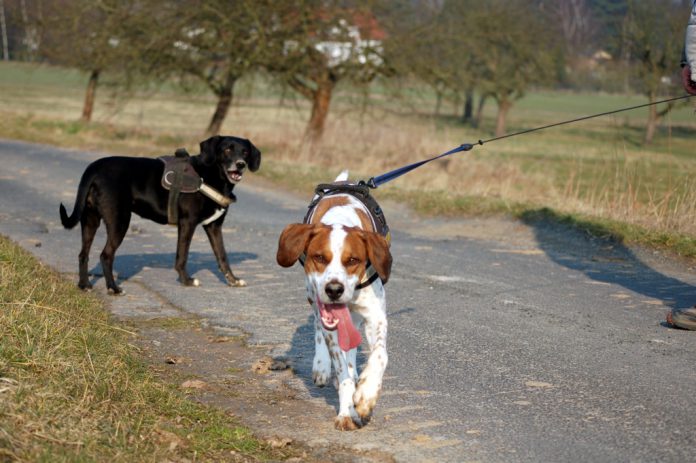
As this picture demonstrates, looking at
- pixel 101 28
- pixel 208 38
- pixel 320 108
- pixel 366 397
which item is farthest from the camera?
pixel 320 108

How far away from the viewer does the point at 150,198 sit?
8.98 m

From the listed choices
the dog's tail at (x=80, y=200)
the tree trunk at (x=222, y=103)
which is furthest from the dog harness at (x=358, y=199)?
the tree trunk at (x=222, y=103)

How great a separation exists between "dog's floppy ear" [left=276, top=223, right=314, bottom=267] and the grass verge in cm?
85

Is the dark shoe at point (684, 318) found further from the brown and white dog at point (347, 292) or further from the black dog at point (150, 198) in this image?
the black dog at point (150, 198)

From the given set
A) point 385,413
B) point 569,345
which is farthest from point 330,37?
point 385,413

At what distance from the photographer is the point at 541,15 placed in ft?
157

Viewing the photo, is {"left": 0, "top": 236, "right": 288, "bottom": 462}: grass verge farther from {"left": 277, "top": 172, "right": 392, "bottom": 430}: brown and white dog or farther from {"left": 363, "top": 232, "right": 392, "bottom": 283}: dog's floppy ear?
{"left": 363, "top": 232, "right": 392, "bottom": 283}: dog's floppy ear

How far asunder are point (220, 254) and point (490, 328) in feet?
9.50

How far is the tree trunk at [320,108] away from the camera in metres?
25.3

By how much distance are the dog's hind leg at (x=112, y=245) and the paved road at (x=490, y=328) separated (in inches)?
10.0

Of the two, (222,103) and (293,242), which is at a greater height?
(222,103)

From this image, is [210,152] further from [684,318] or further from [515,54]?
[515,54]

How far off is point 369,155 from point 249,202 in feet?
26.9

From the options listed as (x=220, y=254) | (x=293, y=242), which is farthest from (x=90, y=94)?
(x=293, y=242)
